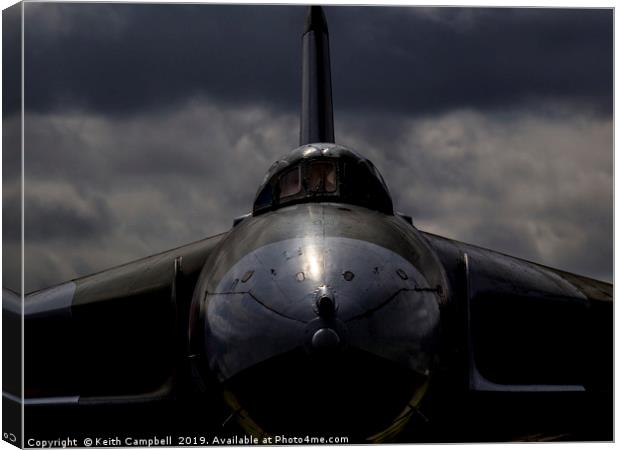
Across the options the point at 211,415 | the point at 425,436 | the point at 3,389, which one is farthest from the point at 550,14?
the point at 3,389

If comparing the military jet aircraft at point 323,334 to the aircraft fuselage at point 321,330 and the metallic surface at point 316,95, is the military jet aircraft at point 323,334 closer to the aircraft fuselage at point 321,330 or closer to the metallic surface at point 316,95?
the aircraft fuselage at point 321,330

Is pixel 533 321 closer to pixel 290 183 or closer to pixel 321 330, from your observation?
pixel 290 183

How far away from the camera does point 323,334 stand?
7.07 meters

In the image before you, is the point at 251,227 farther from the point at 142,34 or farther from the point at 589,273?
the point at 589,273

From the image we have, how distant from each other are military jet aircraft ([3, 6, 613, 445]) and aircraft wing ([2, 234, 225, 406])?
2cm

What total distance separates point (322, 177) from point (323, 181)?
0.22 feet

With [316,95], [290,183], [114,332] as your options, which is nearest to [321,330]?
[290,183]

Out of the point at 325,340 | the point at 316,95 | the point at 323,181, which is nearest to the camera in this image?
the point at 325,340

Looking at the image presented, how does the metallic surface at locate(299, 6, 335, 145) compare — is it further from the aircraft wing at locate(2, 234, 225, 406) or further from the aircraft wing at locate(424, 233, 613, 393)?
the aircraft wing at locate(424, 233, 613, 393)

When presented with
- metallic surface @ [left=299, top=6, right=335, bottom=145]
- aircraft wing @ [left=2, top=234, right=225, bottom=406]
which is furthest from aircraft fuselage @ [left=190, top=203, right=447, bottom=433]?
metallic surface @ [left=299, top=6, right=335, bottom=145]

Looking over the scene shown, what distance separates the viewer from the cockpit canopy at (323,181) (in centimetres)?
957

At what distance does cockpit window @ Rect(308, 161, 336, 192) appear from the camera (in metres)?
9.59

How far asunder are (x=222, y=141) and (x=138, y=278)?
1.83 m

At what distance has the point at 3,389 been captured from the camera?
8461 millimetres
